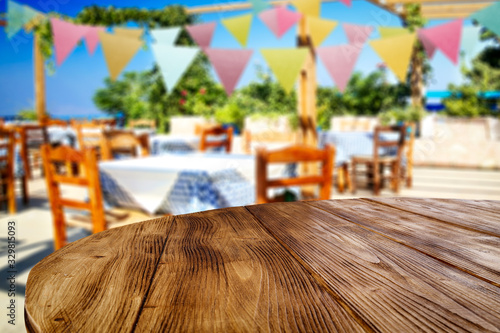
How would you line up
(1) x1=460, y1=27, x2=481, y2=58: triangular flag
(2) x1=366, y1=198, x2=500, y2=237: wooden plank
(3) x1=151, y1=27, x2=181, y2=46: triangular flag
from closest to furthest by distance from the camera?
(2) x1=366, y1=198, x2=500, y2=237: wooden plank → (1) x1=460, y1=27, x2=481, y2=58: triangular flag → (3) x1=151, y1=27, x2=181, y2=46: triangular flag

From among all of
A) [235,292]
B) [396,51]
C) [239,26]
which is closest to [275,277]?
[235,292]

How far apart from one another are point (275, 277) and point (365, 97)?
29.5 feet

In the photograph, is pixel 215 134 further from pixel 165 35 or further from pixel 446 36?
pixel 446 36

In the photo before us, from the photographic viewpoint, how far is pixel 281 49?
101 inches

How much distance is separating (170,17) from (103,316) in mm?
9264

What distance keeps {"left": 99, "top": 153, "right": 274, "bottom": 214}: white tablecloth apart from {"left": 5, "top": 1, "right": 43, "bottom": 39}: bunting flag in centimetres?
203

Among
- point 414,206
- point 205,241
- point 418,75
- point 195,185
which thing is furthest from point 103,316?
point 418,75

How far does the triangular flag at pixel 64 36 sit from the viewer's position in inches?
104

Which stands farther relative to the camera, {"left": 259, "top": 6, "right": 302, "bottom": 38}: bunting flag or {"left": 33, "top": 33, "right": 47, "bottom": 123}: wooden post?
{"left": 33, "top": 33, "right": 47, "bottom": 123}: wooden post

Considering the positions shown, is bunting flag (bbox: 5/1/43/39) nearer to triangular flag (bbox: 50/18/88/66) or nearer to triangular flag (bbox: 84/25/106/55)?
triangular flag (bbox: 50/18/88/66)

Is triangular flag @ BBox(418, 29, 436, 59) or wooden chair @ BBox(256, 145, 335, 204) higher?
triangular flag @ BBox(418, 29, 436, 59)

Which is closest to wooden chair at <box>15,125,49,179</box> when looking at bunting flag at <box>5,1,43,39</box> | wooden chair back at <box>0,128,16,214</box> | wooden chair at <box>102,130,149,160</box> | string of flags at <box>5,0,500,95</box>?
wooden chair back at <box>0,128,16,214</box>

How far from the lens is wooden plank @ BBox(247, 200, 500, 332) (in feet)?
0.95

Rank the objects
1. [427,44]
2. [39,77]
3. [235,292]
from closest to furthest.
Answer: [235,292] < [427,44] < [39,77]
